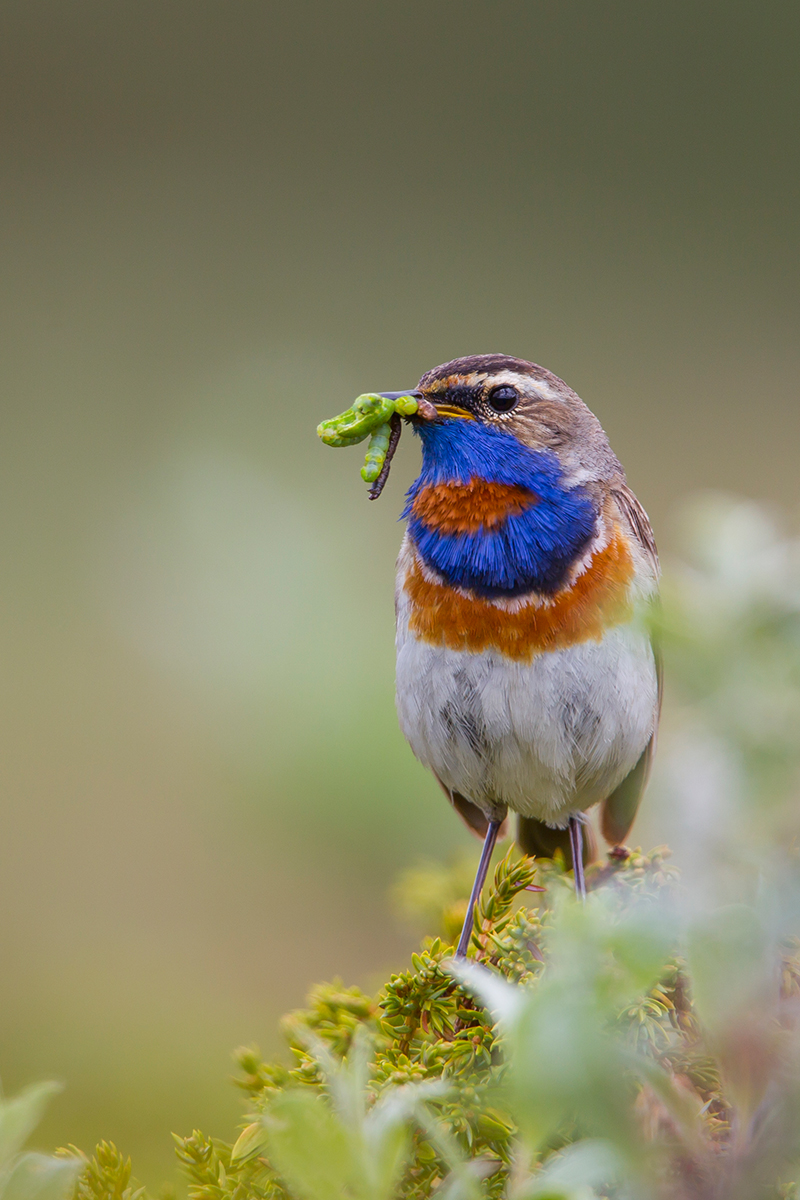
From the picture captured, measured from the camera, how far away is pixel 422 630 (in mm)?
1722

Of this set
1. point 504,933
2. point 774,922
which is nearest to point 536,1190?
point 774,922

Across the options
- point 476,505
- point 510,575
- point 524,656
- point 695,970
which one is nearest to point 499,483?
point 476,505

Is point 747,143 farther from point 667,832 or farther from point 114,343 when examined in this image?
point 667,832

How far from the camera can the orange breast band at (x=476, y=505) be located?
5.49ft

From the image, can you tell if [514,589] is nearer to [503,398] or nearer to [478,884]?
[503,398]

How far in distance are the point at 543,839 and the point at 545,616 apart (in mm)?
644

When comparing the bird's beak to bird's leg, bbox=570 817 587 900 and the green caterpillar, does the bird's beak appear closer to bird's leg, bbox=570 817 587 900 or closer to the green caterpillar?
the green caterpillar

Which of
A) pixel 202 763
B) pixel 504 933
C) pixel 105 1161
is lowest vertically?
pixel 105 1161

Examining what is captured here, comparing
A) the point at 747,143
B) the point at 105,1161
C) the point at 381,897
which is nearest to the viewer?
the point at 105,1161

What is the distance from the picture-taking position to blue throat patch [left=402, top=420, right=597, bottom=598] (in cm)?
163

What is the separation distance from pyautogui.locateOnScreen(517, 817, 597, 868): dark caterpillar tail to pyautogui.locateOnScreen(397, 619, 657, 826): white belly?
23 centimetres

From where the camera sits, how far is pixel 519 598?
163cm

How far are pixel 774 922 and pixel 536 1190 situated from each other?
0.14 m

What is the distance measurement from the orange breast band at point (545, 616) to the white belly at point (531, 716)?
0.02 metres
